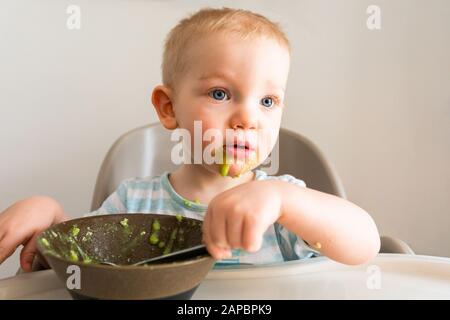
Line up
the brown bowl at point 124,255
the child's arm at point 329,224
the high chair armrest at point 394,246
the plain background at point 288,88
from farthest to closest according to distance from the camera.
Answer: the plain background at point 288,88
the high chair armrest at point 394,246
the child's arm at point 329,224
the brown bowl at point 124,255

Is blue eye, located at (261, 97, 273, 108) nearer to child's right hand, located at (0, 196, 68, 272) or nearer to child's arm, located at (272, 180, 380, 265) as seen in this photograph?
child's arm, located at (272, 180, 380, 265)

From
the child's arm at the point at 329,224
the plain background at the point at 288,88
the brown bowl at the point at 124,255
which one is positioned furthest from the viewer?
the plain background at the point at 288,88

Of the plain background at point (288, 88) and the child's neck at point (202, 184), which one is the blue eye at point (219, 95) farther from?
the plain background at point (288, 88)

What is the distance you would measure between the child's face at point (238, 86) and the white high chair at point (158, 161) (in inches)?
12.0

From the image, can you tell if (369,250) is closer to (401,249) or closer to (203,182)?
(401,249)

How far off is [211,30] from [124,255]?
36 cm

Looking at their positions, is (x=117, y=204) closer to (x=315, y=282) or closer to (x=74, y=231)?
(x=74, y=231)

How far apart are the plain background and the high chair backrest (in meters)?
0.32

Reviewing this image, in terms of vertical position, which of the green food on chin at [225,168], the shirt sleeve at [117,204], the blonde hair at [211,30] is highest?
the blonde hair at [211,30]

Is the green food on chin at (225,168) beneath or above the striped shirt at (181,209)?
above

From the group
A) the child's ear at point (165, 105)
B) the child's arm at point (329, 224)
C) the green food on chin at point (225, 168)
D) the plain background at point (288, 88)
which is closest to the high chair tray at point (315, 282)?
the child's arm at point (329, 224)

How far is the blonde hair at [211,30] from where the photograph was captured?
77cm

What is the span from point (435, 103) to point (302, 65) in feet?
1.29
